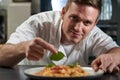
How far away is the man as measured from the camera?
1.37m

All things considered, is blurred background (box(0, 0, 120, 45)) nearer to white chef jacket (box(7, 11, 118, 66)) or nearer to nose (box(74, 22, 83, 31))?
white chef jacket (box(7, 11, 118, 66))

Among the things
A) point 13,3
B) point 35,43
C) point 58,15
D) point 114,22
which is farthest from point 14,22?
point 35,43

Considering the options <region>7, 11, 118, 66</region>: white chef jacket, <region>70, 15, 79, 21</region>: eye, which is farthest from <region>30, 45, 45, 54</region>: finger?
<region>7, 11, 118, 66</region>: white chef jacket

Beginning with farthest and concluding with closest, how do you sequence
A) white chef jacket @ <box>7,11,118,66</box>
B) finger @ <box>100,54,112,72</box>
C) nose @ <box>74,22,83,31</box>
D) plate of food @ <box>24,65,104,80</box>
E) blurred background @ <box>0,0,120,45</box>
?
blurred background @ <box>0,0,120,45</box>
white chef jacket @ <box>7,11,118,66</box>
nose @ <box>74,22,83,31</box>
finger @ <box>100,54,112,72</box>
plate of food @ <box>24,65,104,80</box>

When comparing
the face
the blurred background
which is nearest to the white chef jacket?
the face

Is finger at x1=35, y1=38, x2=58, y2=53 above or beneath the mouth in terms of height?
above

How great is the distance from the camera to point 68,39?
165 cm

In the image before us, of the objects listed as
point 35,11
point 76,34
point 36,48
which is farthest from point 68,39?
point 35,11

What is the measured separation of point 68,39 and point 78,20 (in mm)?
149

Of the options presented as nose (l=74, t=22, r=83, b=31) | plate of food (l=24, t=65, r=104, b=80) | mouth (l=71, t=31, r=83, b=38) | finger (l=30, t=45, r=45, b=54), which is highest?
nose (l=74, t=22, r=83, b=31)

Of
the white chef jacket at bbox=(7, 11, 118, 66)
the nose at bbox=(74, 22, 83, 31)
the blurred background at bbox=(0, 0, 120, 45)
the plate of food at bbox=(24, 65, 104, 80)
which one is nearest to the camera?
the plate of food at bbox=(24, 65, 104, 80)

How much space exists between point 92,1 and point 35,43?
539 mm

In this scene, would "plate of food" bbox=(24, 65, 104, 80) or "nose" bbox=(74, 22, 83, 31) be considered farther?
"nose" bbox=(74, 22, 83, 31)

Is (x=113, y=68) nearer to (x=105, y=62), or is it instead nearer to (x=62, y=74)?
(x=105, y=62)
